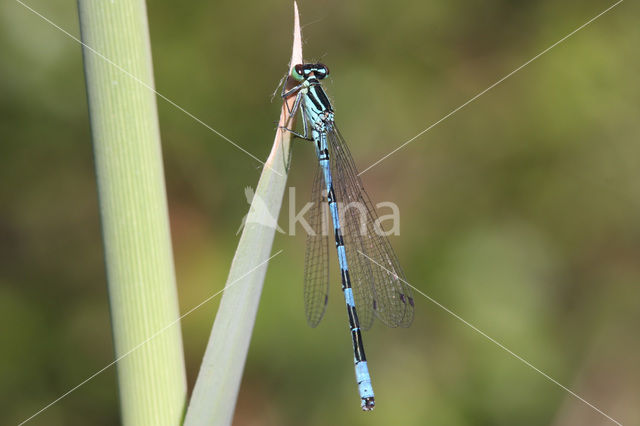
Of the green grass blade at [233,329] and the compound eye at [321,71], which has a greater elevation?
the compound eye at [321,71]

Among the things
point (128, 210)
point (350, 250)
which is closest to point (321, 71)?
point (350, 250)

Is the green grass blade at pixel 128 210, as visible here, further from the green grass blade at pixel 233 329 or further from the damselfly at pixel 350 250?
the damselfly at pixel 350 250

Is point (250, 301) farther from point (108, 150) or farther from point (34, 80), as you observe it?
point (34, 80)

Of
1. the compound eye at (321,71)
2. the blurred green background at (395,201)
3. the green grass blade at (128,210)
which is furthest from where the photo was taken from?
the blurred green background at (395,201)

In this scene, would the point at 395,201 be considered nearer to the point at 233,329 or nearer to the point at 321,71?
the point at 321,71

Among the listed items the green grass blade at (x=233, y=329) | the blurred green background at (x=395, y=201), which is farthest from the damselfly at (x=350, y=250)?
the green grass blade at (x=233, y=329)

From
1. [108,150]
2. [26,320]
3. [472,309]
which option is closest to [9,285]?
[26,320]

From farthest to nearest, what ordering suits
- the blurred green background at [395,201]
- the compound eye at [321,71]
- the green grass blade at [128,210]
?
the blurred green background at [395,201] < the compound eye at [321,71] < the green grass blade at [128,210]
